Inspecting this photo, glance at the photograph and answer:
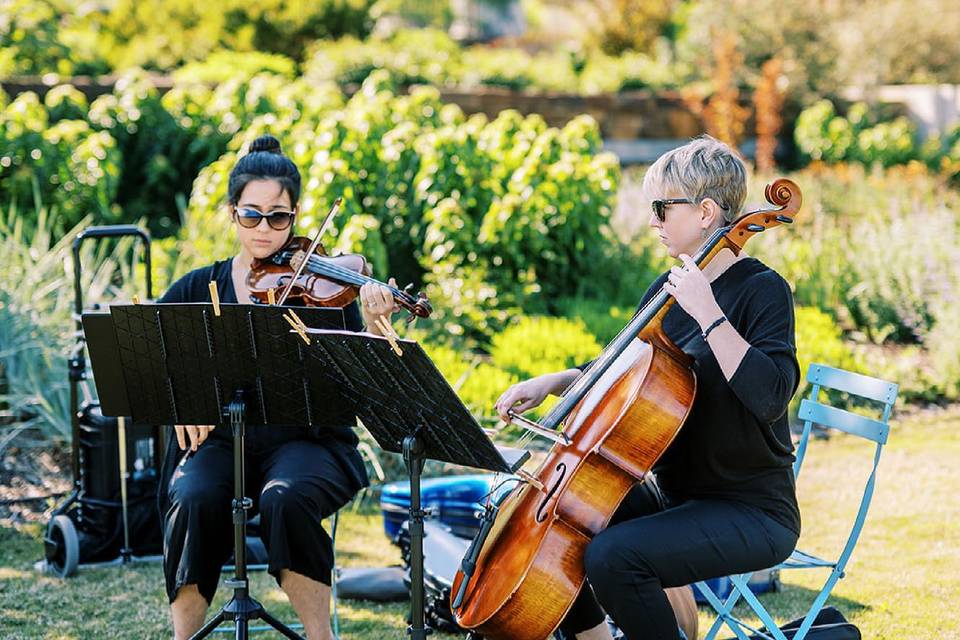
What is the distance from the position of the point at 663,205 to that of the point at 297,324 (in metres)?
0.91

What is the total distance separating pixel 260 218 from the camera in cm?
335

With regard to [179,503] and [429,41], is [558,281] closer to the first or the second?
[179,503]

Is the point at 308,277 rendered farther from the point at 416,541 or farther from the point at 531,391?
the point at 416,541

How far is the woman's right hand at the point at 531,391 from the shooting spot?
2.97m

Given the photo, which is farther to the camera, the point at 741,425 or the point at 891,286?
the point at 891,286

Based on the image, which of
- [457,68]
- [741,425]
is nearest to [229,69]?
[457,68]

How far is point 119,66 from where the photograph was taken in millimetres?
13305

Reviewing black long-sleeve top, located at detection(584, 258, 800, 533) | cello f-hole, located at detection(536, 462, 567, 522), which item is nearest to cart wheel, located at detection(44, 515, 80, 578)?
cello f-hole, located at detection(536, 462, 567, 522)

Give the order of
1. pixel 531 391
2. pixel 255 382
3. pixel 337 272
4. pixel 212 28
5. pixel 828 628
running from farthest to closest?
pixel 212 28
pixel 337 272
pixel 828 628
pixel 531 391
pixel 255 382

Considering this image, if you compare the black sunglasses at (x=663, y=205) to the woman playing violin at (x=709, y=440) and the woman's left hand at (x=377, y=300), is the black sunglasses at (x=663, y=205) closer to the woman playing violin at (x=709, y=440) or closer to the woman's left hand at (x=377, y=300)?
the woman playing violin at (x=709, y=440)

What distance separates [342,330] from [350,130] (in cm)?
383

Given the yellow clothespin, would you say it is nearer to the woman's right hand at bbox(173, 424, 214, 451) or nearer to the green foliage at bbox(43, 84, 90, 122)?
the woman's right hand at bbox(173, 424, 214, 451)

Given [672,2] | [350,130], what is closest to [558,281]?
[350,130]

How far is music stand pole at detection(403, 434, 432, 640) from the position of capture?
2746 mm
